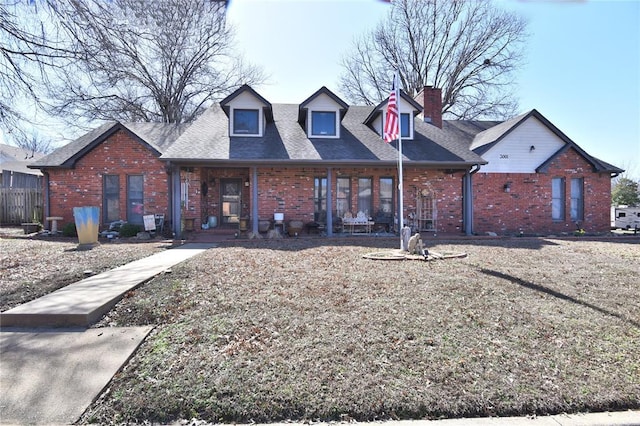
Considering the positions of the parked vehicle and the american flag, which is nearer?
the american flag

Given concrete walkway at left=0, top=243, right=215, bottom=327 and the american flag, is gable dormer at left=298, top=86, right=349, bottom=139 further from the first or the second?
concrete walkway at left=0, top=243, right=215, bottom=327

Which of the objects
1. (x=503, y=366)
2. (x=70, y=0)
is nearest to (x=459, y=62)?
(x=70, y=0)

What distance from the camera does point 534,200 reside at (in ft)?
45.7

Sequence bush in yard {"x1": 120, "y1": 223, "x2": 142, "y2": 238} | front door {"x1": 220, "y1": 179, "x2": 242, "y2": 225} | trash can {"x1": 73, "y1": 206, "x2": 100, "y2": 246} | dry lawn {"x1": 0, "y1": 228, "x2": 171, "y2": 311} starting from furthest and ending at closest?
front door {"x1": 220, "y1": 179, "x2": 242, "y2": 225} → bush in yard {"x1": 120, "y1": 223, "x2": 142, "y2": 238} → trash can {"x1": 73, "y1": 206, "x2": 100, "y2": 246} → dry lawn {"x1": 0, "y1": 228, "x2": 171, "y2": 311}

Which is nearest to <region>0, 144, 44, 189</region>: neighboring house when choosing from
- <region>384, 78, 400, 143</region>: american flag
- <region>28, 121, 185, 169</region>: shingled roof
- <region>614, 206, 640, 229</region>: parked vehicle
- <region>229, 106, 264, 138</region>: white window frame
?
<region>28, 121, 185, 169</region>: shingled roof

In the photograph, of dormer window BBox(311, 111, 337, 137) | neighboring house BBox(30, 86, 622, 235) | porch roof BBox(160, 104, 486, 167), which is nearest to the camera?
porch roof BBox(160, 104, 486, 167)

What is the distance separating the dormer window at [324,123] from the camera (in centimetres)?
1370

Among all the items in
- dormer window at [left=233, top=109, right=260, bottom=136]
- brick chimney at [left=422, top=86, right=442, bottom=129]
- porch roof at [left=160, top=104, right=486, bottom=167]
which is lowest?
porch roof at [left=160, top=104, right=486, bottom=167]

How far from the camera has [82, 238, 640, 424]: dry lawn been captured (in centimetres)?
256

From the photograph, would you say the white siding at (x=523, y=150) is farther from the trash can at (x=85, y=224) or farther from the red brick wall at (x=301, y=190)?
the trash can at (x=85, y=224)

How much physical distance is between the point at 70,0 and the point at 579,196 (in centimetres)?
1783

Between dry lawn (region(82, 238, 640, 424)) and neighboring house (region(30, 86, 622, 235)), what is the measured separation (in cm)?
715

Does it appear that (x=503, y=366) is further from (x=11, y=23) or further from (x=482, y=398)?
(x=11, y=23)

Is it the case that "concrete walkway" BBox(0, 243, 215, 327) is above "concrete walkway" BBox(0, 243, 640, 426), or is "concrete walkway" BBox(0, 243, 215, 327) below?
above
